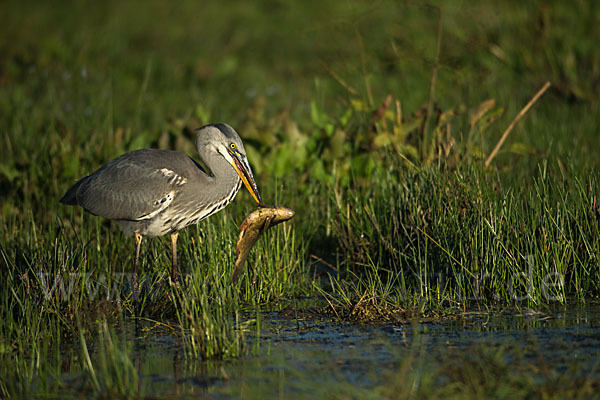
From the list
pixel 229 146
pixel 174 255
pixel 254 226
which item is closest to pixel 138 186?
pixel 174 255

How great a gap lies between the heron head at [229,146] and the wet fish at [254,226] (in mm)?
187

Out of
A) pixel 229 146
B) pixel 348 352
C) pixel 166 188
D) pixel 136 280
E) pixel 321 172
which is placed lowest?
pixel 348 352

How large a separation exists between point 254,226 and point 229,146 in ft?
2.01

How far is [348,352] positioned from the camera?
14.7 ft

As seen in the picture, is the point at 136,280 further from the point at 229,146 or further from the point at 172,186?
the point at 229,146

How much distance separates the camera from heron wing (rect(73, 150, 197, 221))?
19.1 ft

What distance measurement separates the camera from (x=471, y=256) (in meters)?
5.36

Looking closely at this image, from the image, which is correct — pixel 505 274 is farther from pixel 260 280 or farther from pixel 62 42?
pixel 62 42

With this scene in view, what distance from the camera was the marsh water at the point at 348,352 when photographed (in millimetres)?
4020

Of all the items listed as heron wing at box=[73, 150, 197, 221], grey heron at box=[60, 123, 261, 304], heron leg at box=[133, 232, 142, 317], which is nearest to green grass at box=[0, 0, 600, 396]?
heron leg at box=[133, 232, 142, 317]

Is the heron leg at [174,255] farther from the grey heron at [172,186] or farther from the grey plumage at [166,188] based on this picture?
the grey plumage at [166,188]

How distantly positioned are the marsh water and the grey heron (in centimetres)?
94

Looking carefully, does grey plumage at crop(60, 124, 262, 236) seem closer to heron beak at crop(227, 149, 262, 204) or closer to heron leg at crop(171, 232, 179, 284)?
heron beak at crop(227, 149, 262, 204)

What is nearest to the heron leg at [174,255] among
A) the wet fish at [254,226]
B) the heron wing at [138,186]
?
the heron wing at [138,186]
